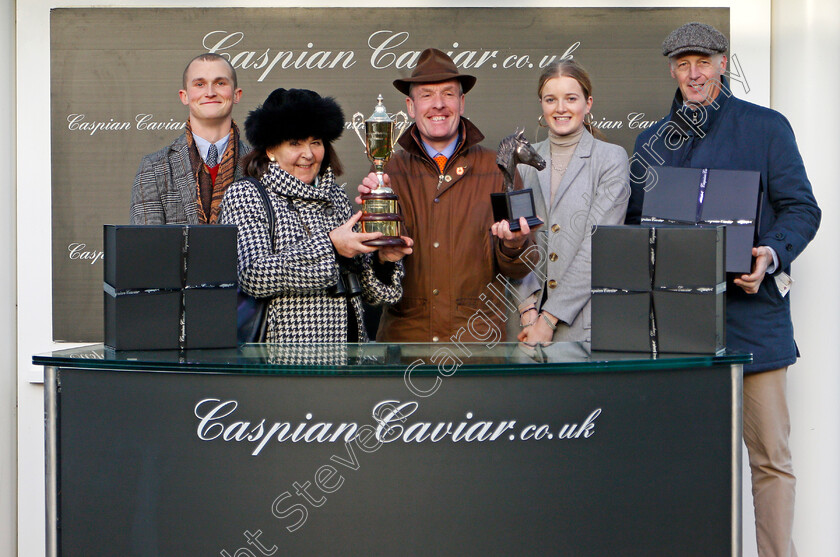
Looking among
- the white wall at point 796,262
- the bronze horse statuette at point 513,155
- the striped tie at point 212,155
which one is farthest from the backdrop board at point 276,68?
the bronze horse statuette at point 513,155

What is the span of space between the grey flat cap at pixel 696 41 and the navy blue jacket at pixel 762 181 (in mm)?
179

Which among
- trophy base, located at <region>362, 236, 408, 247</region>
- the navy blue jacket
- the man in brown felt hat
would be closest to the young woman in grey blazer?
the man in brown felt hat

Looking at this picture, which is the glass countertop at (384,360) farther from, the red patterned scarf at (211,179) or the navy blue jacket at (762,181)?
the red patterned scarf at (211,179)

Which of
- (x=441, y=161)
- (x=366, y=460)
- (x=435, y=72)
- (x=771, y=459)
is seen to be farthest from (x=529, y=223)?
(x=771, y=459)

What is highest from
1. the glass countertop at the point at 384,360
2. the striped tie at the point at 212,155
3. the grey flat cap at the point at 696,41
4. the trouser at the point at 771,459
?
the grey flat cap at the point at 696,41

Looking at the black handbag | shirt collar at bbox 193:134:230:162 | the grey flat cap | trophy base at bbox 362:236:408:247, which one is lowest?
the black handbag

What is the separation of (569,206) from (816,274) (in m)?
1.41

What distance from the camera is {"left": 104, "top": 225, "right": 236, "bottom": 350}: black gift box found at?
7.93 feet

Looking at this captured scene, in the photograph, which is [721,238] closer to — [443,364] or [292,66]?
[443,364]

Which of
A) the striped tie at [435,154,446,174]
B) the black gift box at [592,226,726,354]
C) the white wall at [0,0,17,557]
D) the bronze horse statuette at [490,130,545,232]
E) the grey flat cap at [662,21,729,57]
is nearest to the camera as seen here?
the black gift box at [592,226,726,354]

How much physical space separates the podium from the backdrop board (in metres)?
2.08

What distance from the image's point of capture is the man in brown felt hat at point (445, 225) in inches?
129

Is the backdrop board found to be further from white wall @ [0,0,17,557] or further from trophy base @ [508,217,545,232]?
trophy base @ [508,217,545,232]

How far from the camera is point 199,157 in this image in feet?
12.8
